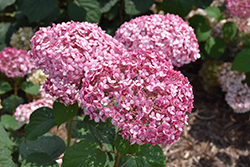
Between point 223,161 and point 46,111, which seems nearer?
point 46,111

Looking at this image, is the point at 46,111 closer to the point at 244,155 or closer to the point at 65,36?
the point at 65,36

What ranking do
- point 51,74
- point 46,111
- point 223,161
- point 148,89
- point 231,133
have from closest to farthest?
1. point 148,89
2. point 51,74
3. point 46,111
4. point 223,161
5. point 231,133

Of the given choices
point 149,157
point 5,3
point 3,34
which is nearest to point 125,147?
point 149,157

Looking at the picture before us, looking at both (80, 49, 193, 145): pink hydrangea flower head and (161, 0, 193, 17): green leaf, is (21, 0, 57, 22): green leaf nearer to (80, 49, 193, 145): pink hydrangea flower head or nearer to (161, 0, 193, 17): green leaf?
(161, 0, 193, 17): green leaf

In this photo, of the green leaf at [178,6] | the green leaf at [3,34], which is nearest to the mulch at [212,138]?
the green leaf at [178,6]

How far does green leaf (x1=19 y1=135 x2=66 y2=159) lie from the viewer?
1683mm

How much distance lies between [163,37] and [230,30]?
5.14 ft

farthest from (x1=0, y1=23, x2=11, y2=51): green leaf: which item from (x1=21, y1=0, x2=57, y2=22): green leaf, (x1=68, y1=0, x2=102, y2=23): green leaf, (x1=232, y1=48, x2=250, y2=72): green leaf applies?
(x1=232, y1=48, x2=250, y2=72): green leaf

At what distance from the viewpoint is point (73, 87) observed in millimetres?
1187

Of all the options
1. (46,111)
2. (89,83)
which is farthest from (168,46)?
(46,111)

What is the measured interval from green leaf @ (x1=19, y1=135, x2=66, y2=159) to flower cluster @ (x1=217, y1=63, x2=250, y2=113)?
1758 mm

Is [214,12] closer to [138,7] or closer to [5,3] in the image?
[138,7]

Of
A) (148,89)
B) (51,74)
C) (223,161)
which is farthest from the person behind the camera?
(223,161)

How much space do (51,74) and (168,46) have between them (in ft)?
2.12
